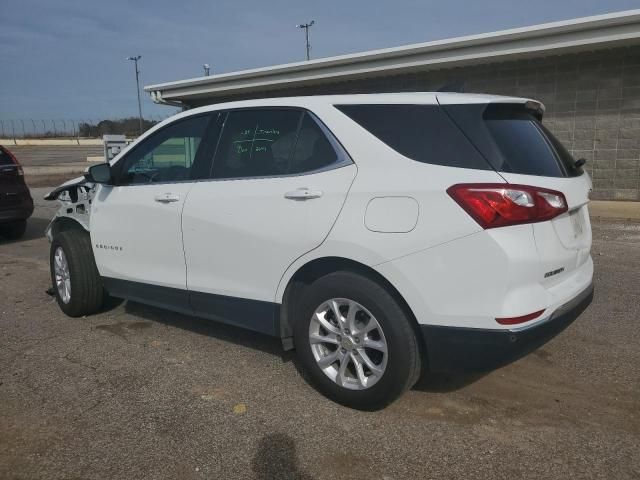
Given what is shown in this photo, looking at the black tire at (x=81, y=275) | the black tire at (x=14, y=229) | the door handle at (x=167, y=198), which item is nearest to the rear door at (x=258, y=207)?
the door handle at (x=167, y=198)

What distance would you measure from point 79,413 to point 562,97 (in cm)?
1047

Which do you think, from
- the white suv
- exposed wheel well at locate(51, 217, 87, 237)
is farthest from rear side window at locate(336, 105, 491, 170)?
exposed wheel well at locate(51, 217, 87, 237)

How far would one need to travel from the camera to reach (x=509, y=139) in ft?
9.45

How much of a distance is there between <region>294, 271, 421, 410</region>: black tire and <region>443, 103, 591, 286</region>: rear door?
76 cm

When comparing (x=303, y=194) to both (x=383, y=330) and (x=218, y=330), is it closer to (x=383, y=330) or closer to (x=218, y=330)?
(x=383, y=330)

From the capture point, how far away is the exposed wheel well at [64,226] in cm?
493

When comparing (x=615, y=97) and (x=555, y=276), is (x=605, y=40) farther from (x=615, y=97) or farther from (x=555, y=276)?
(x=555, y=276)

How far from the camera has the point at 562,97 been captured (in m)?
10.6

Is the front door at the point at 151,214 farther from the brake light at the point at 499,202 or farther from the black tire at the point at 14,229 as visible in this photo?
the black tire at the point at 14,229

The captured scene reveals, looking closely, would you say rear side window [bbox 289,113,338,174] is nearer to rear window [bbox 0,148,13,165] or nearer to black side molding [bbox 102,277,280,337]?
black side molding [bbox 102,277,280,337]

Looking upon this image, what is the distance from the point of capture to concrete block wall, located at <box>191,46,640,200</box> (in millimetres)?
10000

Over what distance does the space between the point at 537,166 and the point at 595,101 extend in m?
8.78

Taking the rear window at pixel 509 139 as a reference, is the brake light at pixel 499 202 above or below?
below

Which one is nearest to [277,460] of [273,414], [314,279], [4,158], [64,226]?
[273,414]
